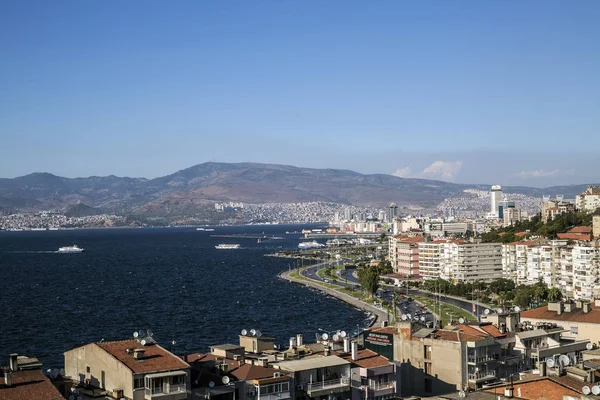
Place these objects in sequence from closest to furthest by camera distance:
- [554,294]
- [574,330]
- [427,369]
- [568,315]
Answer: [427,369] < [574,330] < [568,315] < [554,294]

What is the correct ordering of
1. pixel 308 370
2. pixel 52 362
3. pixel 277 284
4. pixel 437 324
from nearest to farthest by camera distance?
pixel 308 370
pixel 437 324
pixel 52 362
pixel 277 284

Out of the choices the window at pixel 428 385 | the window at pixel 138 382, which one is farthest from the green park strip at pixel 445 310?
the window at pixel 138 382

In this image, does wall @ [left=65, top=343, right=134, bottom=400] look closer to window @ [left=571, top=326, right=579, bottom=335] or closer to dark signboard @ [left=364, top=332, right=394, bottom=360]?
dark signboard @ [left=364, top=332, right=394, bottom=360]

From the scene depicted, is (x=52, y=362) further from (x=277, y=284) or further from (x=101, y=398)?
(x=277, y=284)

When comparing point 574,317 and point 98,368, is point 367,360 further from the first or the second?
point 574,317

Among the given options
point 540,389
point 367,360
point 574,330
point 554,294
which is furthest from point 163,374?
point 554,294

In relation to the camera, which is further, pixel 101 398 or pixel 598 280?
pixel 598 280

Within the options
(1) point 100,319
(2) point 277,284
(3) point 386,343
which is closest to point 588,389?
(3) point 386,343
